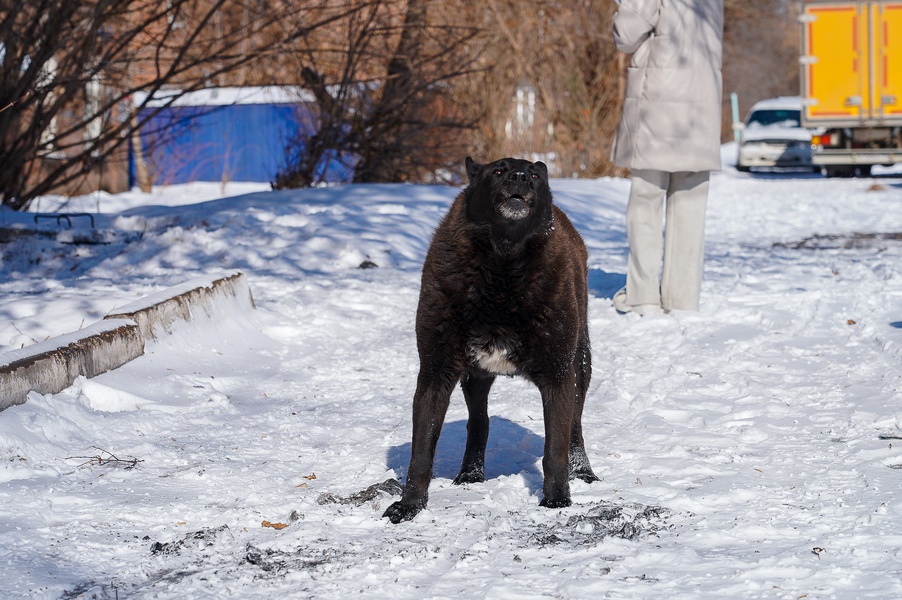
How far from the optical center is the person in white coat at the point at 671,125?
23.4 feet

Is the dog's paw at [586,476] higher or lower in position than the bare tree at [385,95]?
lower

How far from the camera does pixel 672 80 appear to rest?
7.18 m

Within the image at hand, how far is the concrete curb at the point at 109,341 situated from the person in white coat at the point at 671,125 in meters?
2.95

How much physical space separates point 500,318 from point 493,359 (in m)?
0.17

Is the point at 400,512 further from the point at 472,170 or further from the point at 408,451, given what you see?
the point at 472,170

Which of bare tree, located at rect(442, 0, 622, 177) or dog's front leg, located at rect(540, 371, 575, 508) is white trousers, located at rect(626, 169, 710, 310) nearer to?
dog's front leg, located at rect(540, 371, 575, 508)

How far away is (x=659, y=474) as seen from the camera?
168 inches

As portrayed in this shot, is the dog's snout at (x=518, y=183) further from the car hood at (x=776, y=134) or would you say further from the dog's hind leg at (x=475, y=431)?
the car hood at (x=776, y=134)

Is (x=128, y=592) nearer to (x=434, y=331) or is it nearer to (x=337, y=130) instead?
(x=434, y=331)

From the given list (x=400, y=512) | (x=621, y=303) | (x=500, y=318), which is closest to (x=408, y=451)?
(x=400, y=512)

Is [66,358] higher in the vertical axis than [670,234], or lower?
lower

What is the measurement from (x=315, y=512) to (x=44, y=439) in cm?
134

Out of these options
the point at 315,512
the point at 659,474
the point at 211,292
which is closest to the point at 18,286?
the point at 211,292

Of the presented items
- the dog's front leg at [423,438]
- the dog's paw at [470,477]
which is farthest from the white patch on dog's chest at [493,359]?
the dog's paw at [470,477]
